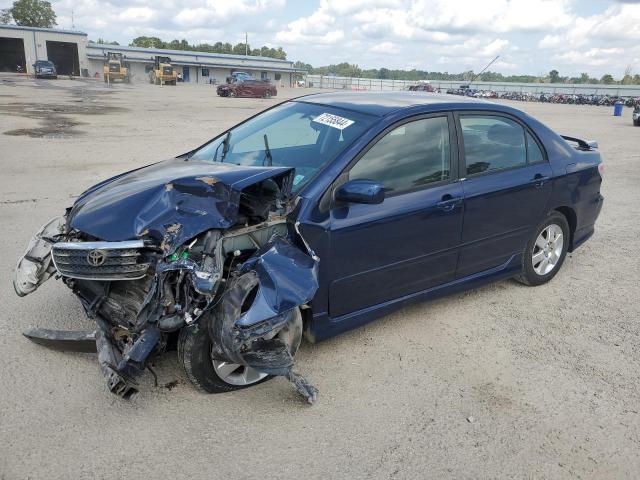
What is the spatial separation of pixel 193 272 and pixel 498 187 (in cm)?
257

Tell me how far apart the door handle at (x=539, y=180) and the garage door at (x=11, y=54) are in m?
72.9

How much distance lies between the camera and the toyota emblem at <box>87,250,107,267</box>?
2.70m

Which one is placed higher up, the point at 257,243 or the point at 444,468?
the point at 257,243

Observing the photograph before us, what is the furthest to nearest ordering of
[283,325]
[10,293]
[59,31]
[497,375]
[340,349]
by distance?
[59,31] < [10,293] < [340,349] < [497,375] < [283,325]

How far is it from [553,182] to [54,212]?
577 centimetres

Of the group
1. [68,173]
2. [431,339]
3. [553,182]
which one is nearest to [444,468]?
[431,339]

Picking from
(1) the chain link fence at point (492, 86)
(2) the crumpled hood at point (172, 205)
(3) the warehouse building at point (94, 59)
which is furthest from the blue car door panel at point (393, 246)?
(3) the warehouse building at point (94, 59)

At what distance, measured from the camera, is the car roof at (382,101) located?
376cm

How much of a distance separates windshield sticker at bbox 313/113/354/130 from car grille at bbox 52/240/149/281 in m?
1.68

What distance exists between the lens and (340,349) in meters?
3.63

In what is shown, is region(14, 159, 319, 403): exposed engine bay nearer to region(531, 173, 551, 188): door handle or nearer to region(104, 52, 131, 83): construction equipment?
region(531, 173, 551, 188): door handle

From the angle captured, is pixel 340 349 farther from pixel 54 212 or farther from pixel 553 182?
pixel 54 212

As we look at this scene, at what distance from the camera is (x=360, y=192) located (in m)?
3.12

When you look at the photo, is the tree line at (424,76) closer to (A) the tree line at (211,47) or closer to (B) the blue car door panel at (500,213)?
(A) the tree line at (211,47)
